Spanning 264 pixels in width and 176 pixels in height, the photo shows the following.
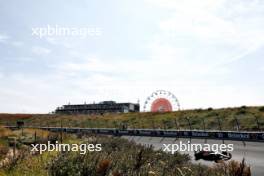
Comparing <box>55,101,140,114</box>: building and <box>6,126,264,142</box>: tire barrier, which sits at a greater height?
<box>55,101,140,114</box>: building

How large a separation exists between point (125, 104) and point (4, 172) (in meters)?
173

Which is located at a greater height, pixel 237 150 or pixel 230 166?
pixel 230 166

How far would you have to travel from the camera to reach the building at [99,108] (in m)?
176

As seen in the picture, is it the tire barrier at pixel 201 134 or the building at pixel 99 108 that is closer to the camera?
the tire barrier at pixel 201 134

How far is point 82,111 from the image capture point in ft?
611

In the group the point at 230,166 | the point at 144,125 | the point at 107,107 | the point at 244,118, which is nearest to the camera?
the point at 230,166

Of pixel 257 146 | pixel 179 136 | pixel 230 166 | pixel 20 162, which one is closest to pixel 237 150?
pixel 257 146

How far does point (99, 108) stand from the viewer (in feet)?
597

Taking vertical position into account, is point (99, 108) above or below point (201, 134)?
above

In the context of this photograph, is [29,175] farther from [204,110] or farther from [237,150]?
[204,110]

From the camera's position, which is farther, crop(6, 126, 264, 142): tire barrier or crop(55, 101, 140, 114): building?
crop(55, 101, 140, 114): building

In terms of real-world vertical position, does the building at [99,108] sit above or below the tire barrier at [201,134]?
above

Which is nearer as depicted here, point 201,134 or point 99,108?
point 201,134

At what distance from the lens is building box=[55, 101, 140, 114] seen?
176500 mm
